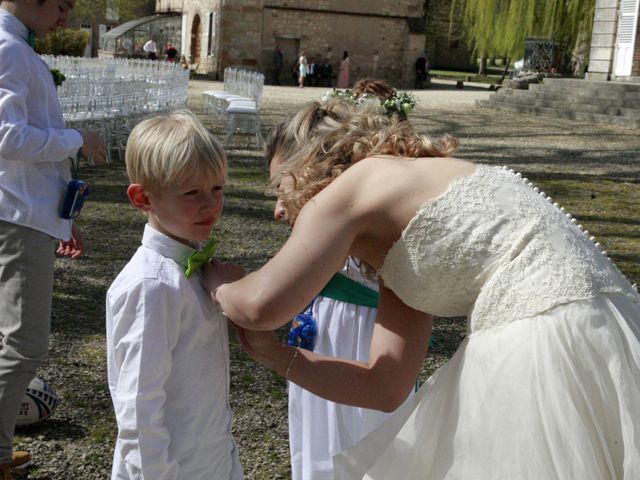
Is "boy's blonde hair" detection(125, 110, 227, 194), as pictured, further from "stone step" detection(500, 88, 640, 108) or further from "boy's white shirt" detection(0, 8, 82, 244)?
"stone step" detection(500, 88, 640, 108)

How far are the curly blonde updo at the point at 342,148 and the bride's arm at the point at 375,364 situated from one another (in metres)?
0.39

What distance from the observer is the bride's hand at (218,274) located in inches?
92.7

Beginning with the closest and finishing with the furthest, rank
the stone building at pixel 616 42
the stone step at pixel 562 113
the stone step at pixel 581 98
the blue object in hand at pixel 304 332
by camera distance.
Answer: the blue object in hand at pixel 304 332 → the stone step at pixel 562 113 → the stone step at pixel 581 98 → the stone building at pixel 616 42

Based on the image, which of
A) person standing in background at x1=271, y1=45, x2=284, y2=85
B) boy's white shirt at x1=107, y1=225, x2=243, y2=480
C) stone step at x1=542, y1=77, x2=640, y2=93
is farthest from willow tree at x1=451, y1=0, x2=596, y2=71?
boy's white shirt at x1=107, y1=225, x2=243, y2=480

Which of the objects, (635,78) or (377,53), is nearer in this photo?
(635,78)

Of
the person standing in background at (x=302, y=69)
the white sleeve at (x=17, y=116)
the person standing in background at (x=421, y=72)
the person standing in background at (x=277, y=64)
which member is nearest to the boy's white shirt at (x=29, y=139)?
the white sleeve at (x=17, y=116)

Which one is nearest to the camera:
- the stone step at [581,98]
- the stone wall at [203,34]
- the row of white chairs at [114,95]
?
the row of white chairs at [114,95]

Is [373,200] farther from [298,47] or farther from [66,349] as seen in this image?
[298,47]

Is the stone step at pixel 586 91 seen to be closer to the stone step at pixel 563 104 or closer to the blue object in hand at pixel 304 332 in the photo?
the stone step at pixel 563 104

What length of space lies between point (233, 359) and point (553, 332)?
10.8 feet

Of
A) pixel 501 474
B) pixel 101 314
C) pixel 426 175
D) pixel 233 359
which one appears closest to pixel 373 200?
pixel 426 175

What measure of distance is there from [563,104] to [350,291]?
20.0 meters

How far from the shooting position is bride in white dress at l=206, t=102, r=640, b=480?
2.06m

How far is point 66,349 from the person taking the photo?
5129 mm
